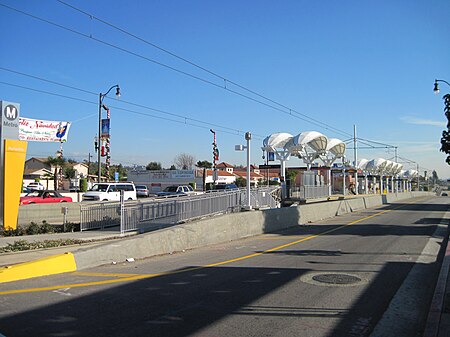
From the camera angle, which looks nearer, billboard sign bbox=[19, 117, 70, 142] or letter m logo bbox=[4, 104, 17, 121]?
letter m logo bbox=[4, 104, 17, 121]

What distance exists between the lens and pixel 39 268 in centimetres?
865

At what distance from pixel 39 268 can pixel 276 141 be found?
36.4 m

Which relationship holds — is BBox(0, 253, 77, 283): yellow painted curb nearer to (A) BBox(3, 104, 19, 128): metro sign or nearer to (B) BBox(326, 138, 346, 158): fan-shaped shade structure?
(A) BBox(3, 104, 19, 128): metro sign

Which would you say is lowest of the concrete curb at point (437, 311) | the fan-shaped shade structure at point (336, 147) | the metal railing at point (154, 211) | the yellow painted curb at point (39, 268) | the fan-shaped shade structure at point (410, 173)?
the concrete curb at point (437, 311)

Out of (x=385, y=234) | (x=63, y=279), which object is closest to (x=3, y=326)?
(x=63, y=279)

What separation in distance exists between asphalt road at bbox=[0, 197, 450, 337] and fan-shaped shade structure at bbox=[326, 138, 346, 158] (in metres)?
39.0

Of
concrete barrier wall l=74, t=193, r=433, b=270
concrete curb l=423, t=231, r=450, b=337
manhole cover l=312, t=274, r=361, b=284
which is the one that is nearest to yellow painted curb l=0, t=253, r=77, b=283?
concrete barrier wall l=74, t=193, r=433, b=270

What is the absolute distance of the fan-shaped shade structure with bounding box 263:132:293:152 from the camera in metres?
43.1

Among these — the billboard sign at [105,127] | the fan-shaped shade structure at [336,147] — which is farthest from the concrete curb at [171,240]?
the fan-shaped shade structure at [336,147]

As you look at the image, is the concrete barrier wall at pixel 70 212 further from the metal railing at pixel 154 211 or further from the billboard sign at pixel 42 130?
the billboard sign at pixel 42 130

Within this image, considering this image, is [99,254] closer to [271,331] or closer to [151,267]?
[151,267]

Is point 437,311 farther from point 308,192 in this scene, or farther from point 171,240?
point 308,192

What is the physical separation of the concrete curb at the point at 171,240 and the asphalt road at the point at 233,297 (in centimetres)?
31

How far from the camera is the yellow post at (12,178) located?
49.6ft
